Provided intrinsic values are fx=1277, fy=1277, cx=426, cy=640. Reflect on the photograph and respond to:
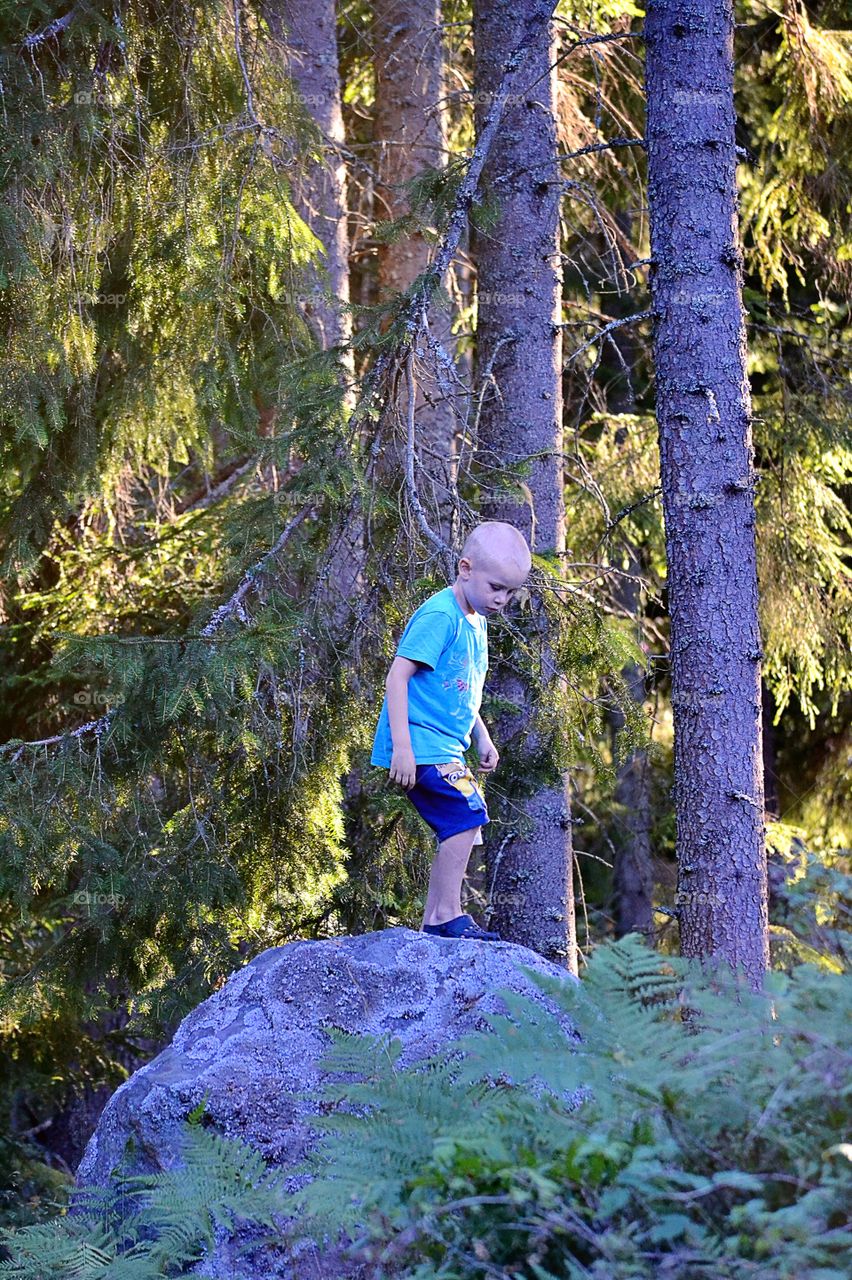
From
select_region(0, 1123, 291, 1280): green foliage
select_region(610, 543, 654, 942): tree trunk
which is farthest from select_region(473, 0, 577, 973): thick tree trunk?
select_region(0, 1123, 291, 1280): green foliage

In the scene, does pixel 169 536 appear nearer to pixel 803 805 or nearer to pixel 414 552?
pixel 414 552

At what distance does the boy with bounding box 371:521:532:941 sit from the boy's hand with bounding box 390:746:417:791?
24 millimetres

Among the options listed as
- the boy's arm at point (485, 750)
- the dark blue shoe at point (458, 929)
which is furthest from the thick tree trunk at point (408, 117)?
the dark blue shoe at point (458, 929)

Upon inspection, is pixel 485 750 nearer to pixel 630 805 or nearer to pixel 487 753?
pixel 487 753

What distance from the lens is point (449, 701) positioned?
15.2 feet

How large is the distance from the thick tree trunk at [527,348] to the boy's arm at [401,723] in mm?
2437

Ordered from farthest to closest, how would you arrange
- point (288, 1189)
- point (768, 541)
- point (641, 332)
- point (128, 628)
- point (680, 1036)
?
point (641, 332) → point (768, 541) → point (128, 628) → point (288, 1189) → point (680, 1036)

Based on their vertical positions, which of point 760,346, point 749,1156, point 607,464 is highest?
point 760,346

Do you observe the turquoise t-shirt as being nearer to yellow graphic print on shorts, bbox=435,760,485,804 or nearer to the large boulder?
yellow graphic print on shorts, bbox=435,760,485,804

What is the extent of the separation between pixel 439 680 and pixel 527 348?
10.2 ft

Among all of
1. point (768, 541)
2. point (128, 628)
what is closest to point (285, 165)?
point (128, 628)

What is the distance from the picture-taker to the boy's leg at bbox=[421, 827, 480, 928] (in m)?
4.61

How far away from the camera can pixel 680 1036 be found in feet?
8.48

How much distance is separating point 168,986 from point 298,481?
2334mm
